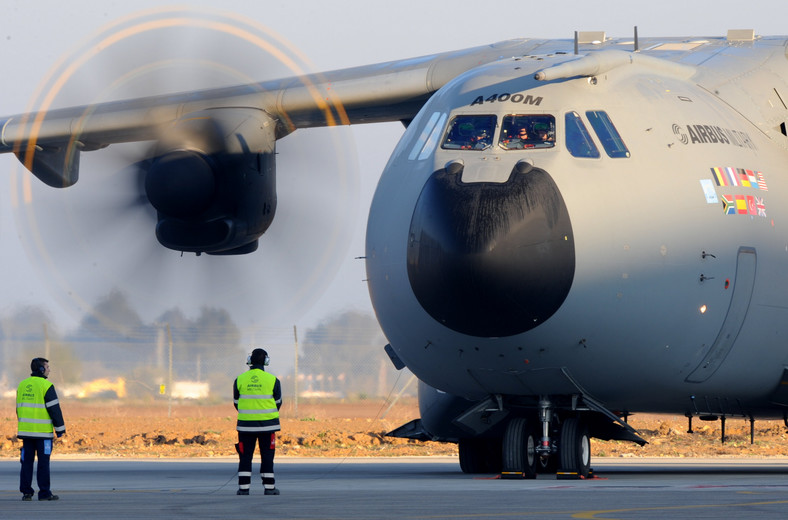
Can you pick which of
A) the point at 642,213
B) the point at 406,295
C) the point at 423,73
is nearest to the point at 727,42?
the point at 423,73

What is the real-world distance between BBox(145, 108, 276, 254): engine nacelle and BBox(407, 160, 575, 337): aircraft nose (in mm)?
4643

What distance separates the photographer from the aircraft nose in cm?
1197

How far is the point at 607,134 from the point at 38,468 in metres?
5.82

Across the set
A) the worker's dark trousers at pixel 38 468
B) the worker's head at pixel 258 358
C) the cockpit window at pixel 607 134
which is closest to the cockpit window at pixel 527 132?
the cockpit window at pixel 607 134

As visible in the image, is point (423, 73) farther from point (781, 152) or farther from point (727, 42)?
point (781, 152)

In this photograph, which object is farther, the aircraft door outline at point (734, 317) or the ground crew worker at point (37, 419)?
the aircraft door outline at point (734, 317)

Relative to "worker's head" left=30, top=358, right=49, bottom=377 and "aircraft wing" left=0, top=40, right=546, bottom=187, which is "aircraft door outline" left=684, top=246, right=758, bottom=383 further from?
"worker's head" left=30, top=358, right=49, bottom=377

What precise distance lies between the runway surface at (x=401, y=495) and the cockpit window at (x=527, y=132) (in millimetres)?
3008

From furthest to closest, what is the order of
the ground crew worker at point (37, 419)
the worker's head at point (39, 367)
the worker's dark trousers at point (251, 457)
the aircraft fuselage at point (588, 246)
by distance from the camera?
the worker's head at point (39, 367)
the ground crew worker at point (37, 419)
the worker's dark trousers at point (251, 457)
the aircraft fuselage at point (588, 246)

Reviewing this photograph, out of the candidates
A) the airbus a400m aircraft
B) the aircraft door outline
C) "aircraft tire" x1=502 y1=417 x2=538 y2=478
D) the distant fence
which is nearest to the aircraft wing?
the airbus a400m aircraft

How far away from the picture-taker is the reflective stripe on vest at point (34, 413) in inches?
503

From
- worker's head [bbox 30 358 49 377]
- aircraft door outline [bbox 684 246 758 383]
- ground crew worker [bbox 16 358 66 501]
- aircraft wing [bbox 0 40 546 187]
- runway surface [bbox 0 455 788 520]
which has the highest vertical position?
aircraft wing [bbox 0 40 546 187]

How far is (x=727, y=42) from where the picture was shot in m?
16.8

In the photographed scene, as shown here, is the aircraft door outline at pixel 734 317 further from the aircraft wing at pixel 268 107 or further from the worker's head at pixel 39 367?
the worker's head at pixel 39 367
